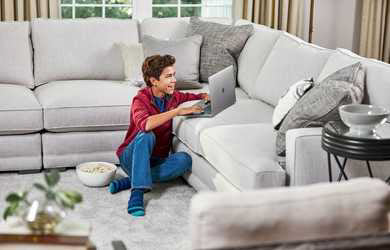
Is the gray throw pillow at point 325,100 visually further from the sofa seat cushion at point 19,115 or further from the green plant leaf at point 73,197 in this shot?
the green plant leaf at point 73,197

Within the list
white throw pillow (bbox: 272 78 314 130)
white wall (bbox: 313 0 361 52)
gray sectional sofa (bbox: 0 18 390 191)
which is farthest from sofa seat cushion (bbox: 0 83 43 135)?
white wall (bbox: 313 0 361 52)

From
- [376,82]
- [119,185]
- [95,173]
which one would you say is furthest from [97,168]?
[376,82]

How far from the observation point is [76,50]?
534 centimetres

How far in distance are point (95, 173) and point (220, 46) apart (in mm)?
1343

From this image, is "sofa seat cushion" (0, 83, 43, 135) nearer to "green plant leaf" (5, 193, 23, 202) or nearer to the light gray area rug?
the light gray area rug

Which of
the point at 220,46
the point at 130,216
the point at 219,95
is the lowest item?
the point at 130,216

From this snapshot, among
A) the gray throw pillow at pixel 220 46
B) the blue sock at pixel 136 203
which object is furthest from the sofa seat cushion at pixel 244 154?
the gray throw pillow at pixel 220 46

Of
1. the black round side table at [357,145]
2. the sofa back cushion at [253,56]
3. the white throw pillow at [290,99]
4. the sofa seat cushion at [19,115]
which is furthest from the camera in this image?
the sofa back cushion at [253,56]

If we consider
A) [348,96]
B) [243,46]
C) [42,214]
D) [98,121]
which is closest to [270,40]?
[243,46]

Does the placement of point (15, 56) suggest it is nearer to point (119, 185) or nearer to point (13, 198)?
point (119, 185)

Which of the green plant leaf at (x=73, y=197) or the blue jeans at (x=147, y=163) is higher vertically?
the green plant leaf at (x=73, y=197)

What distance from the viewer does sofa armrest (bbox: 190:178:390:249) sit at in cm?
178

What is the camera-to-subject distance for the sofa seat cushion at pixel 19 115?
15.1ft

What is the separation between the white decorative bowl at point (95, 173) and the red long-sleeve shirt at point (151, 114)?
0.15 meters
